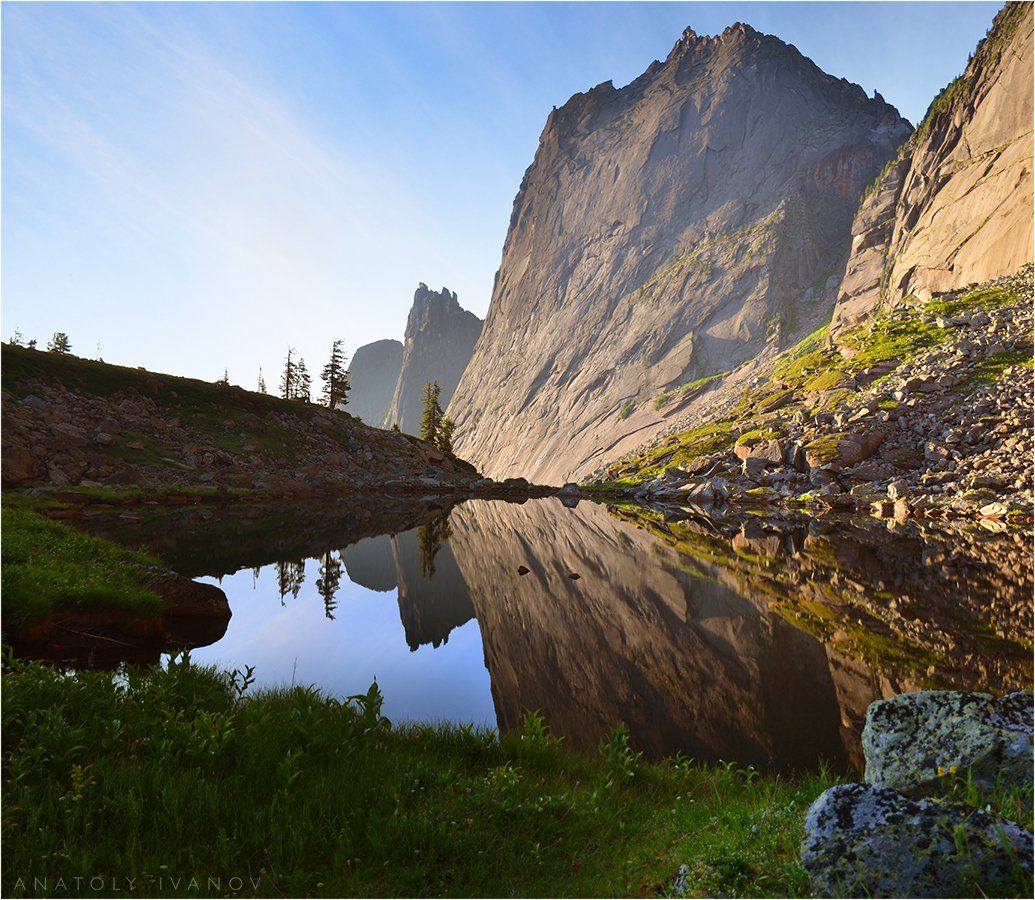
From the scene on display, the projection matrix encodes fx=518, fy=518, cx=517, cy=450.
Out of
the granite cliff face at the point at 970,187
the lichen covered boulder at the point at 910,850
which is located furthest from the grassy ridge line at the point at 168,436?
the granite cliff face at the point at 970,187

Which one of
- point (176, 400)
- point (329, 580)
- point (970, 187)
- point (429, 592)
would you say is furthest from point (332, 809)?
point (970, 187)

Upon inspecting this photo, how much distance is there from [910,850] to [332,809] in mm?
5215

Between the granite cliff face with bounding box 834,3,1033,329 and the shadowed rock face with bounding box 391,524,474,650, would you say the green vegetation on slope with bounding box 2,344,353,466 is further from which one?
the granite cliff face with bounding box 834,3,1033,329

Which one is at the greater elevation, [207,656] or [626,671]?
[207,656]

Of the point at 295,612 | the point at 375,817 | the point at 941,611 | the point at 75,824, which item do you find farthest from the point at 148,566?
the point at 941,611

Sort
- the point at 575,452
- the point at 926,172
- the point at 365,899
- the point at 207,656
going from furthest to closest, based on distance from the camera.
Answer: the point at 575,452 → the point at 926,172 → the point at 207,656 → the point at 365,899

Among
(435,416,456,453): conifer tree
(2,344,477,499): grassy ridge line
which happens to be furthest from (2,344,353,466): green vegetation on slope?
(435,416,456,453): conifer tree

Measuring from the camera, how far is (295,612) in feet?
51.2

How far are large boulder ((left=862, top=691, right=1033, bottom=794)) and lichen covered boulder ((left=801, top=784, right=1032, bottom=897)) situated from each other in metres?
1.44

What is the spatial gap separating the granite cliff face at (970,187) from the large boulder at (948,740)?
374 ft

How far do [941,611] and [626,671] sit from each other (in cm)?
1054

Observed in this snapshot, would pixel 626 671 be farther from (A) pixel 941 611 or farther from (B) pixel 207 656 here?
(A) pixel 941 611

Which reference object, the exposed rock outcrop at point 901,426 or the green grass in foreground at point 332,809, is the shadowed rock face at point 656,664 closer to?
the green grass in foreground at point 332,809

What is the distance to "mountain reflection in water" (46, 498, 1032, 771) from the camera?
10.2m
